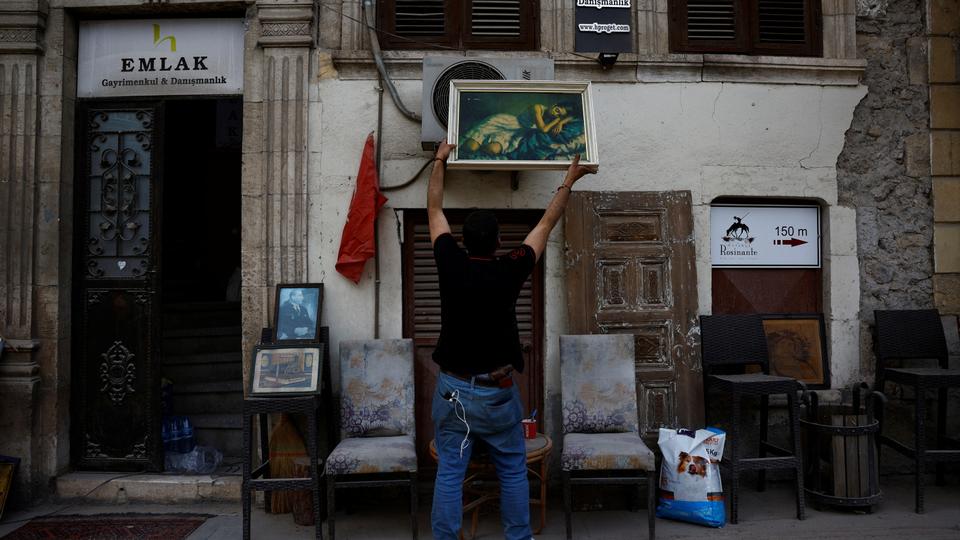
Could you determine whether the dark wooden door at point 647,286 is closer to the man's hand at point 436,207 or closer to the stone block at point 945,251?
the man's hand at point 436,207

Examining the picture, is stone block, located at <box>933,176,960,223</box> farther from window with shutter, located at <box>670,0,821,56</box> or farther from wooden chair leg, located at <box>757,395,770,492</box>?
wooden chair leg, located at <box>757,395,770,492</box>

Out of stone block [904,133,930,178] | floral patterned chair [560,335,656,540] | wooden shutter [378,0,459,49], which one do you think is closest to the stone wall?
stone block [904,133,930,178]

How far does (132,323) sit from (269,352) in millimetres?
1491

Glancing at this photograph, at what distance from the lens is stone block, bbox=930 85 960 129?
18.0ft

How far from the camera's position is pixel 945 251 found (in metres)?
5.43

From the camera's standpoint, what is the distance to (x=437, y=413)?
11.5ft

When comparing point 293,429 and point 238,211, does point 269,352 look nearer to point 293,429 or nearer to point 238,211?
point 293,429

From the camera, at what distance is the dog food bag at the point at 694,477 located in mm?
4453

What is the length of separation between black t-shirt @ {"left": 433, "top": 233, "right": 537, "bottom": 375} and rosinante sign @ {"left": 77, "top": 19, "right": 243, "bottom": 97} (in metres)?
2.99

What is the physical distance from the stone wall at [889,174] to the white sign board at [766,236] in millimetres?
328

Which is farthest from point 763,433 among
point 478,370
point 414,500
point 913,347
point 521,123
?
point 521,123

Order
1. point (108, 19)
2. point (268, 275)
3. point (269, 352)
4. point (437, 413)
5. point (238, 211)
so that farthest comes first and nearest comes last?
point (238, 211)
point (108, 19)
point (268, 275)
point (269, 352)
point (437, 413)

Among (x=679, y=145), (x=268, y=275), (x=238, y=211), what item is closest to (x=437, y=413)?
(x=268, y=275)

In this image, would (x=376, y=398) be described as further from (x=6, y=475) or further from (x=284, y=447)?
(x=6, y=475)
